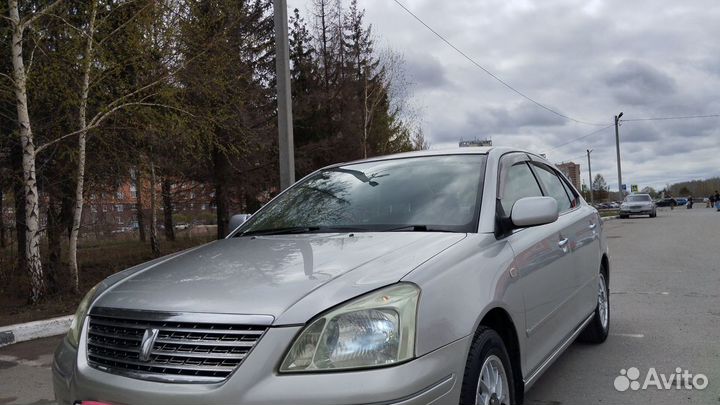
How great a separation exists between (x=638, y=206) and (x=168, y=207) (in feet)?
92.6

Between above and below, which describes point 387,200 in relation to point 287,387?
above

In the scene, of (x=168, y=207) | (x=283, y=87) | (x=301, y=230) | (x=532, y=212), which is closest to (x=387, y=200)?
(x=301, y=230)

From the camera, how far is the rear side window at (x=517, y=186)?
141 inches

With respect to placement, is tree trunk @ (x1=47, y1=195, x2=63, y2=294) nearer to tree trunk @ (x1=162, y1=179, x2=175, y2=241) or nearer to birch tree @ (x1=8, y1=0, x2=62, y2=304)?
birch tree @ (x1=8, y1=0, x2=62, y2=304)

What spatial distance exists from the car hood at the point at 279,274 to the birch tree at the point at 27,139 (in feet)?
20.8

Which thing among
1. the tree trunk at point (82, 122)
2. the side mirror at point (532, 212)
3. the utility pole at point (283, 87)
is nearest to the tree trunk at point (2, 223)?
the tree trunk at point (82, 122)

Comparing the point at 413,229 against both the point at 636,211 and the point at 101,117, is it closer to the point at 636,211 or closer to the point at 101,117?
the point at 101,117

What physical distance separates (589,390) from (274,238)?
8.16 ft

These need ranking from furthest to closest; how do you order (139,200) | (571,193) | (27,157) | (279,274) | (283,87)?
(139,200)
(283,87)
(27,157)
(571,193)
(279,274)

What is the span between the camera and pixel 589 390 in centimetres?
394

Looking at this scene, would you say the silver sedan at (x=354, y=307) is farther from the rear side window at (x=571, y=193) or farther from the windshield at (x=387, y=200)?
the rear side window at (x=571, y=193)

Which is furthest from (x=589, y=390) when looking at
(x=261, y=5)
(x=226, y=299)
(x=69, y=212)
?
(x=261, y=5)

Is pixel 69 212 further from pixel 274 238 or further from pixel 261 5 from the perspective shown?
pixel 261 5

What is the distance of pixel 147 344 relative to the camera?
221 centimetres
